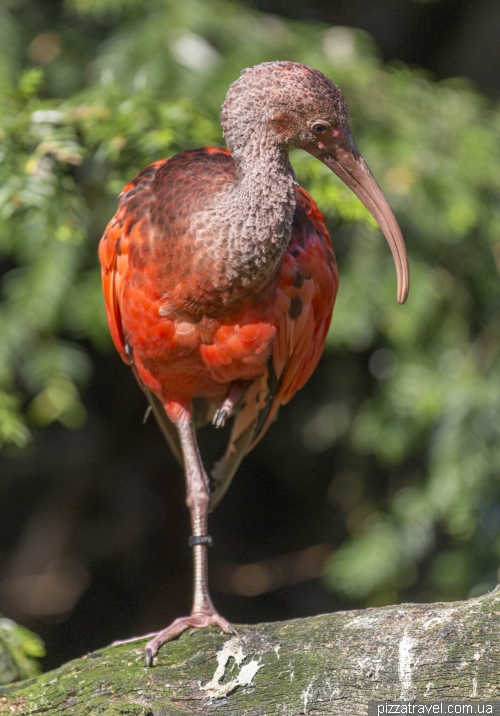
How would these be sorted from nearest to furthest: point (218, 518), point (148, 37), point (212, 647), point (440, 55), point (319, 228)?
point (212, 647)
point (319, 228)
point (148, 37)
point (440, 55)
point (218, 518)

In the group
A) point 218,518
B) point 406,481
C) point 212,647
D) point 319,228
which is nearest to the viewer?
point 212,647

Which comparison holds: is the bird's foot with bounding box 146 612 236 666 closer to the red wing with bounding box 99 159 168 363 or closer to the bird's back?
the bird's back

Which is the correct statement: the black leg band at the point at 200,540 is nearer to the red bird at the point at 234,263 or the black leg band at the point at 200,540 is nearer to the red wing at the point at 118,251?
the red bird at the point at 234,263

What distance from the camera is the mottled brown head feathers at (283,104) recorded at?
76.1 inches

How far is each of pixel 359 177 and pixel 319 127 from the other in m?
0.19

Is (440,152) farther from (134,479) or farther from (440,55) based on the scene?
(134,479)

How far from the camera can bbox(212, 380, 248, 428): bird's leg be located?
2408 mm

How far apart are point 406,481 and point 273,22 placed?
7.36ft

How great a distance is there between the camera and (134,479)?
15.2ft

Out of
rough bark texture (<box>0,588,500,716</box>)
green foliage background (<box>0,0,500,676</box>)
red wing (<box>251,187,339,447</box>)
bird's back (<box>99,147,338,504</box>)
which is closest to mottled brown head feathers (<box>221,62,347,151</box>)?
bird's back (<box>99,147,338,504</box>)

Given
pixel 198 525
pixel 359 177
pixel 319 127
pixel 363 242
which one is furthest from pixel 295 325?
pixel 363 242

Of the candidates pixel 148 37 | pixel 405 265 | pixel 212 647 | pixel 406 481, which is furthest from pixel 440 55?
pixel 212 647

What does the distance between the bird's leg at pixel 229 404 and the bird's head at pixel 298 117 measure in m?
0.64

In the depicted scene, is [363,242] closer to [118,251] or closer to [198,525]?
[118,251]
